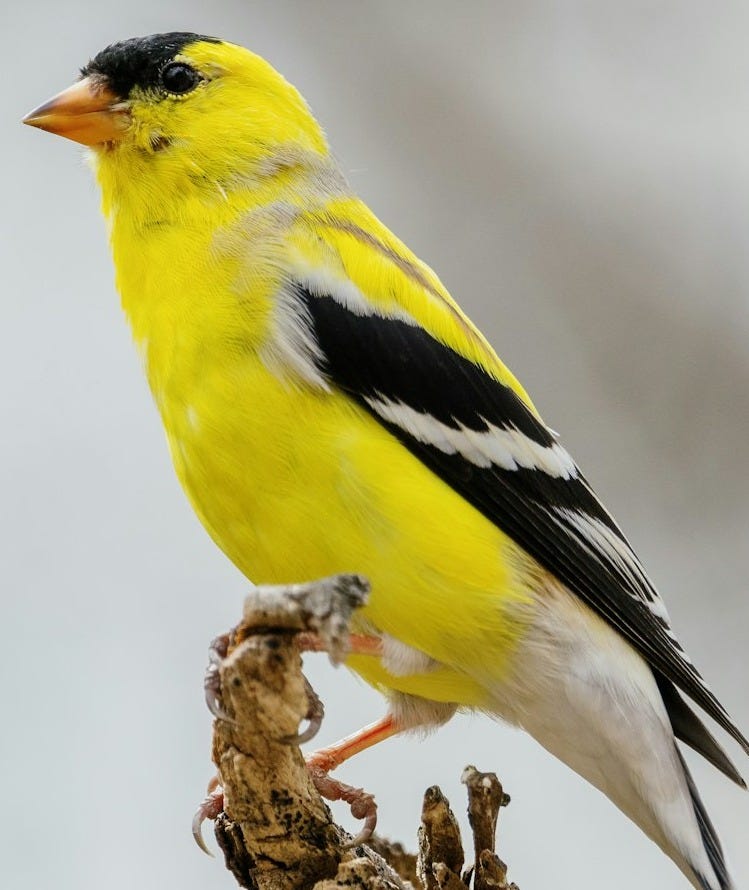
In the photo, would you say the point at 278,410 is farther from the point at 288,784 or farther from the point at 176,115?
the point at 176,115

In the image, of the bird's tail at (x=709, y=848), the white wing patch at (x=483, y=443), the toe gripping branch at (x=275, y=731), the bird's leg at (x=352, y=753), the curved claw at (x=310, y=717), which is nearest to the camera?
the toe gripping branch at (x=275, y=731)

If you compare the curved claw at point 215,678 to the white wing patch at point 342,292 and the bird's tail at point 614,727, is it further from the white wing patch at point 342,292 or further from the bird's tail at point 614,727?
the white wing patch at point 342,292

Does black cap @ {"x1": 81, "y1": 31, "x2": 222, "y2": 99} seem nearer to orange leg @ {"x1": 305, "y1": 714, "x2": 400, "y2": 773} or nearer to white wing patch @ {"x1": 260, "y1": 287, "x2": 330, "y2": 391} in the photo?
white wing patch @ {"x1": 260, "y1": 287, "x2": 330, "y2": 391}

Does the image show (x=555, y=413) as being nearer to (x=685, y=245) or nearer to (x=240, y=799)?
(x=685, y=245)

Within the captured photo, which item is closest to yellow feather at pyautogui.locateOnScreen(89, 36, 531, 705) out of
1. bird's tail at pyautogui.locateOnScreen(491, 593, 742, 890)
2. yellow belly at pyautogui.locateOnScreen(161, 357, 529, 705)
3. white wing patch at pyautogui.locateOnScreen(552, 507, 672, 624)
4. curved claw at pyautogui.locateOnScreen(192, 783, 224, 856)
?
yellow belly at pyautogui.locateOnScreen(161, 357, 529, 705)

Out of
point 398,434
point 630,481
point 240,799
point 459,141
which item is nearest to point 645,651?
point 398,434

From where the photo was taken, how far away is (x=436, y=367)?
3.39 metres

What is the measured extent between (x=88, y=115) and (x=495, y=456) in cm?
158

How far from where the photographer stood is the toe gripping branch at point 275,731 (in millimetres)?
2250

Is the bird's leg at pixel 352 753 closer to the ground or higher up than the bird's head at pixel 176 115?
closer to the ground

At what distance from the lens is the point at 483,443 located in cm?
333

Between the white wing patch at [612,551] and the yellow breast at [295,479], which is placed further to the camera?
the white wing patch at [612,551]

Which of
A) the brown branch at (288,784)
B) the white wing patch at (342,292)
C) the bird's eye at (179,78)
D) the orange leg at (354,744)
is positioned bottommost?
the brown branch at (288,784)

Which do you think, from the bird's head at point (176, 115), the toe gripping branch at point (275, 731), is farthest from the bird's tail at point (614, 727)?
the bird's head at point (176, 115)
